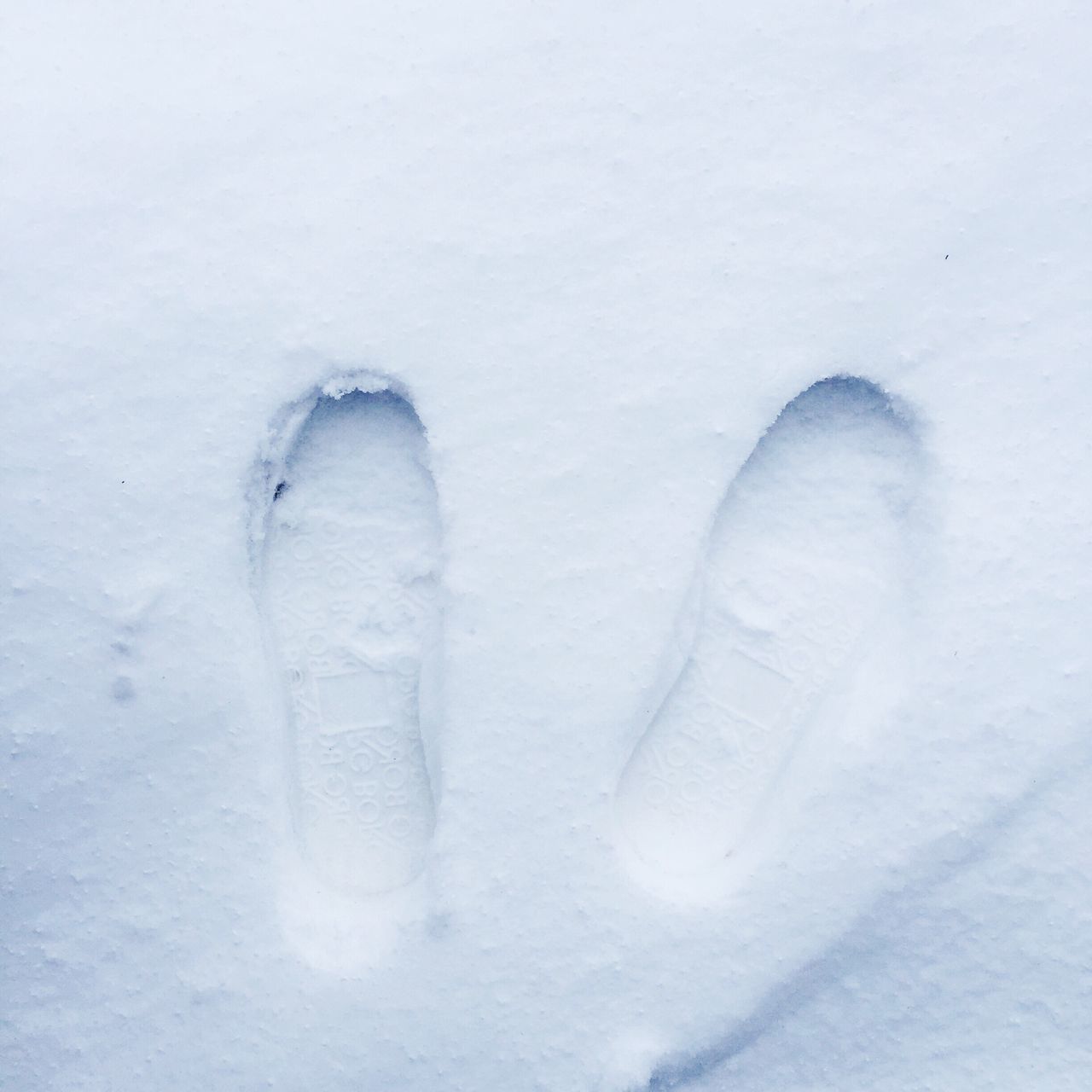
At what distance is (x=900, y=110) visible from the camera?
3.16 ft

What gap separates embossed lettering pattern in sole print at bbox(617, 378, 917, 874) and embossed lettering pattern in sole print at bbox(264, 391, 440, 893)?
0.70 ft

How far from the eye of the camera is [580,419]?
0.97 meters

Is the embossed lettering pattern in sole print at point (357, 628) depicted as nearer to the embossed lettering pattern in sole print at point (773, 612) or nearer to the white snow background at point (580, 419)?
the white snow background at point (580, 419)

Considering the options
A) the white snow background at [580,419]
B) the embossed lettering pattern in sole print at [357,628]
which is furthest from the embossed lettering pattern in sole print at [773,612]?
the embossed lettering pattern in sole print at [357,628]

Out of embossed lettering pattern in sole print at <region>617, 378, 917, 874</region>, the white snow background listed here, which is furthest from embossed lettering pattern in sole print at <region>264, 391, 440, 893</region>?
embossed lettering pattern in sole print at <region>617, 378, 917, 874</region>

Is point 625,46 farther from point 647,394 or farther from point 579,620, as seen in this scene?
point 579,620

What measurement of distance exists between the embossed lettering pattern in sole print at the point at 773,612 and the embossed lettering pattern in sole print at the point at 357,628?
0.21 metres

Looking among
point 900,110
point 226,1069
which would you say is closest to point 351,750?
point 226,1069

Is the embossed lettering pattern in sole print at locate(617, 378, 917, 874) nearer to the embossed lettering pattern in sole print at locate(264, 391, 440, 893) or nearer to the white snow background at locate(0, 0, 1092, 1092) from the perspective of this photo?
the white snow background at locate(0, 0, 1092, 1092)

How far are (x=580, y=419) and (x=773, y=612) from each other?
25cm

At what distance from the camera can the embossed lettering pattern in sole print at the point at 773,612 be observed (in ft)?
3.22

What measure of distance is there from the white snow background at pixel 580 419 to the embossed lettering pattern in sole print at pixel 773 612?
0.03m

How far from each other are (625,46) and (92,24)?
47 centimetres

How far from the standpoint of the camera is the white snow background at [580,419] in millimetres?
961
